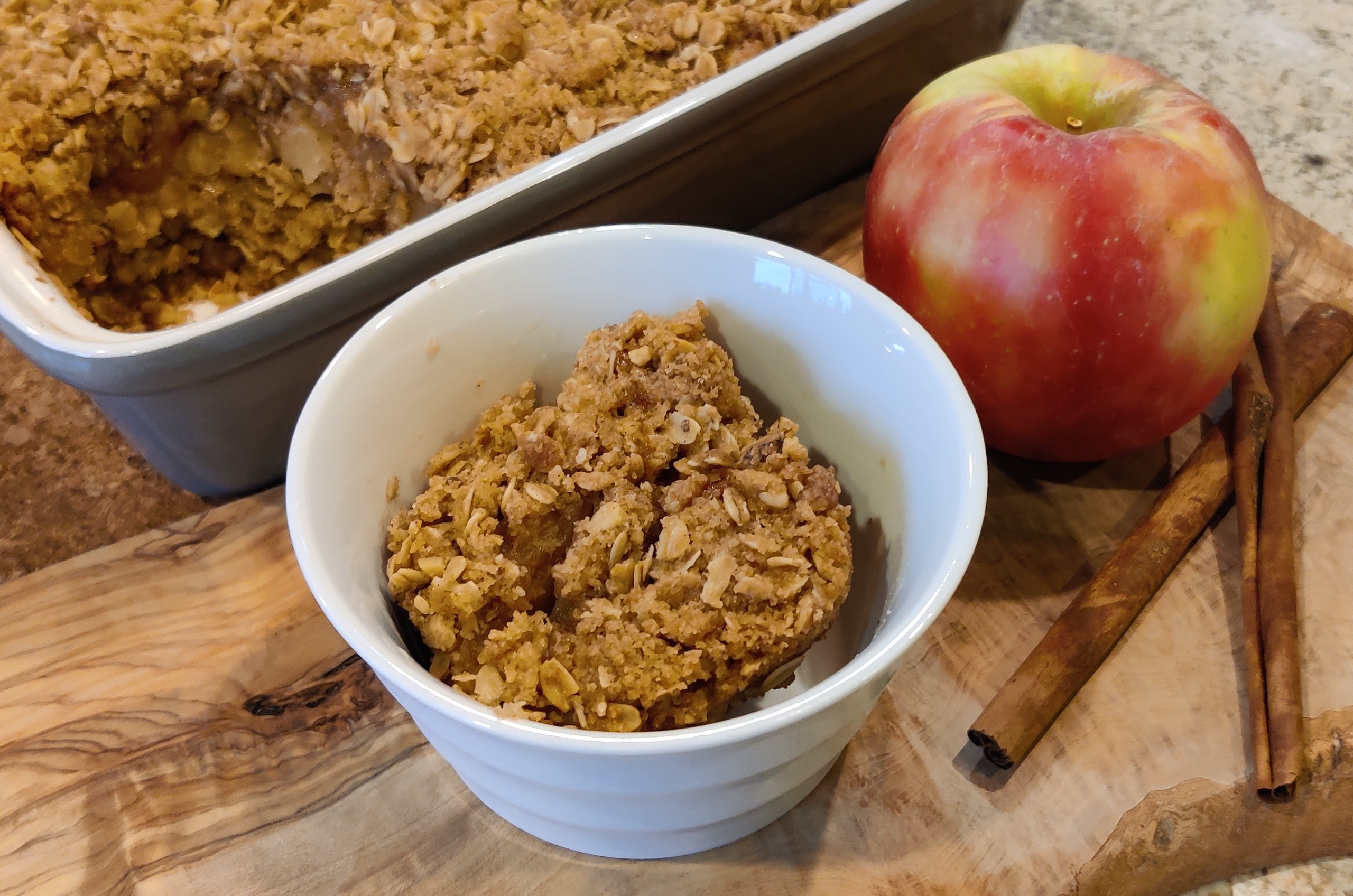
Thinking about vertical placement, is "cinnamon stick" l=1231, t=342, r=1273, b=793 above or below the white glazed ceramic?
below

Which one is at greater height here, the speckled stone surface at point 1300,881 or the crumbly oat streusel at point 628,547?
the crumbly oat streusel at point 628,547

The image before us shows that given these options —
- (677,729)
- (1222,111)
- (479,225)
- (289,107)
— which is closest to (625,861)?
(677,729)

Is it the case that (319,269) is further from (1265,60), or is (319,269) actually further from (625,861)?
(1265,60)

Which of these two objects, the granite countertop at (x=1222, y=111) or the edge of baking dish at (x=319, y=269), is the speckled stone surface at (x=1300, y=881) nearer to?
the granite countertop at (x=1222, y=111)

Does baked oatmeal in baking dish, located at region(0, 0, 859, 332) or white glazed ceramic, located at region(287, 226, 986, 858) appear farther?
baked oatmeal in baking dish, located at region(0, 0, 859, 332)

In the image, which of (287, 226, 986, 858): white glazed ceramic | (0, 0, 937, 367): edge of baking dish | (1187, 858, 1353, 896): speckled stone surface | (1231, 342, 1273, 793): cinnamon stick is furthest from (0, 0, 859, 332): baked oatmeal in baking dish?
(1187, 858, 1353, 896): speckled stone surface

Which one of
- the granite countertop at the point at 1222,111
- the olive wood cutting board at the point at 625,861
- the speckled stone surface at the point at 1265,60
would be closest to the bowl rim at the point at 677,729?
the olive wood cutting board at the point at 625,861

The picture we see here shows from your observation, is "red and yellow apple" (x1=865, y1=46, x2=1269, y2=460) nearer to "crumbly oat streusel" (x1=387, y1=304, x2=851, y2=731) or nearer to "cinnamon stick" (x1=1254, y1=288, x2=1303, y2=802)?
"cinnamon stick" (x1=1254, y1=288, x2=1303, y2=802)
